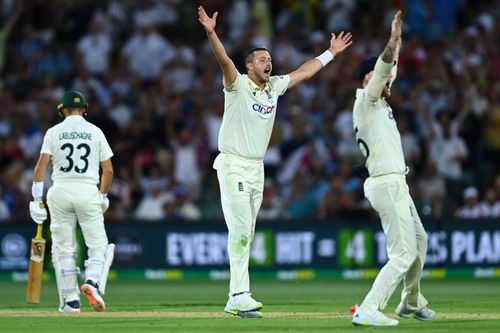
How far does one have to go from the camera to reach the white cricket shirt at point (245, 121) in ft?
37.5

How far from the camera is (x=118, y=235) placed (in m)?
19.6

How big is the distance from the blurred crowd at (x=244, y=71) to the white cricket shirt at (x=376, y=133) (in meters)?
9.41

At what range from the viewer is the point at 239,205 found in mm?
11289

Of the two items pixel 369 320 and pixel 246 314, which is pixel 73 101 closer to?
pixel 246 314

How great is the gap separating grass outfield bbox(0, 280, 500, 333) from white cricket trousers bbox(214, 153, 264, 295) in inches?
16.6

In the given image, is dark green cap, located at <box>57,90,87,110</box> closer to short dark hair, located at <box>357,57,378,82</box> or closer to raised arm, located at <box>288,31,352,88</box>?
raised arm, located at <box>288,31,352,88</box>

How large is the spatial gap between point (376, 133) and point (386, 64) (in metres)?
0.63

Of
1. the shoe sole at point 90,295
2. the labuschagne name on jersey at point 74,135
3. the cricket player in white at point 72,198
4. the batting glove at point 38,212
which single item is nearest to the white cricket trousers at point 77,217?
the cricket player in white at point 72,198

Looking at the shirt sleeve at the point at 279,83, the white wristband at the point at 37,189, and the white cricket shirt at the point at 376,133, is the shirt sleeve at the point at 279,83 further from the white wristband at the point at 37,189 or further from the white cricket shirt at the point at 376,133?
the white wristband at the point at 37,189

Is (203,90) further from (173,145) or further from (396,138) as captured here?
(396,138)

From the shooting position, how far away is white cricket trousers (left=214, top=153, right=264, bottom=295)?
36.6ft

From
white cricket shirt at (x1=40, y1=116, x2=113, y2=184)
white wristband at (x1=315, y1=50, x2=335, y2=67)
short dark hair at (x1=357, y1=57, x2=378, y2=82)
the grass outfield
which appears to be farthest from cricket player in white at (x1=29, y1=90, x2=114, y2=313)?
short dark hair at (x1=357, y1=57, x2=378, y2=82)

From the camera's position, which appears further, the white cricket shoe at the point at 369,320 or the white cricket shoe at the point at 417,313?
the white cricket shoe at the point at 417,313

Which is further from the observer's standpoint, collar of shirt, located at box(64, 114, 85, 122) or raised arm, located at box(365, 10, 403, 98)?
collar of shirt, located at box(64, 114, 85, 122)
